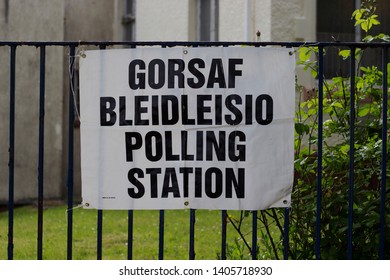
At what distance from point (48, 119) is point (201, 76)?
11.9 metres

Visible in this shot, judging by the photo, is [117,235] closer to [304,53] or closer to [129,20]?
[304,53]

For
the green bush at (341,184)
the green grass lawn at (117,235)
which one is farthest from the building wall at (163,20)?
the green bush at (341,184)

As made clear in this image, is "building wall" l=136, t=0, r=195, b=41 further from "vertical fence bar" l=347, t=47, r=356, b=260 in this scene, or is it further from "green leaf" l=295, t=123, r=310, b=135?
"vertical fence bar" l=347, t=47, r=356, b=260

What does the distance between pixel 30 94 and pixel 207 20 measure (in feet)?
14.1

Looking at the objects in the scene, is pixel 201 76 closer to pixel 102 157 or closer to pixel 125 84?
pixel 125 84

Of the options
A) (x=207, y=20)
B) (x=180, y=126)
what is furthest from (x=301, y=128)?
(x=207, y=20)

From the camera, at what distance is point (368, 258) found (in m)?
5.19

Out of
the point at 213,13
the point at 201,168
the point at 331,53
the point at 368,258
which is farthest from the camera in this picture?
the point at 213,13

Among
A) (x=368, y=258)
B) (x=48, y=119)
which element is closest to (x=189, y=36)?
(x=48, y=119)

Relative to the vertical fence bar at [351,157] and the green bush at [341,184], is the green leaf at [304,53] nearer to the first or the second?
the green bush at [341,184]

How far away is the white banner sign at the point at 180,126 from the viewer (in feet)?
15.3

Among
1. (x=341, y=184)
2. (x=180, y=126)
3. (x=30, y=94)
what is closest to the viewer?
(x=180, y=126)

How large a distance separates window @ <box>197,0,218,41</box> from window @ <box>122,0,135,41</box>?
3.20m

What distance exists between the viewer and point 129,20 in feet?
53.9
